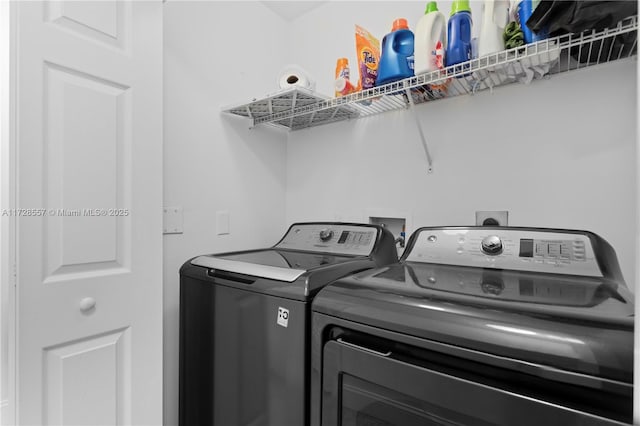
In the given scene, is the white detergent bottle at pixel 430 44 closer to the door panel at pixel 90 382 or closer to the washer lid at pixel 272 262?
the washer lid at pixel 272 262

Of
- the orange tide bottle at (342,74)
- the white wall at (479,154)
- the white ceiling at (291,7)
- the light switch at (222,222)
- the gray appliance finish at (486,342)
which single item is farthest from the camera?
the white ceiling at (291,7)

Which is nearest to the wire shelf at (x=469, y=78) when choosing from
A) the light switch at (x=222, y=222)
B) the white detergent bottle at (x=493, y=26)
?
the white detergent bottle at (x=493, y=26)

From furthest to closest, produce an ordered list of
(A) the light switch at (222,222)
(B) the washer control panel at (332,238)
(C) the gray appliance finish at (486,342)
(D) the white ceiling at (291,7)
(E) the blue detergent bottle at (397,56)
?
(D) the white ceiling at (291,7) → (A) the light switch at (222,222) → (B) the washer control panel at (332,238) → (E) the blue detergent bottle at (397,56) → (C) the gray appliance finish at (486,342)

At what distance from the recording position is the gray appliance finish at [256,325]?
1032mm

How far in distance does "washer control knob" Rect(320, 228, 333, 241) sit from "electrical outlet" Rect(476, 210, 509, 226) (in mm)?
664

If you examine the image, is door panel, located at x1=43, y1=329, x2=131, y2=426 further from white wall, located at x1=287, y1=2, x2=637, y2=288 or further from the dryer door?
white wall, located at x1=287, y1=2, x2=637, y2=288

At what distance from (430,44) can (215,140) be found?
112 cm

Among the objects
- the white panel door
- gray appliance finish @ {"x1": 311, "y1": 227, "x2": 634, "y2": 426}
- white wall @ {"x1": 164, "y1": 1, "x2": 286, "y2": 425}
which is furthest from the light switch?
gray appliance finish @ {"x1": 311, "y1": 227, "x2": 634, "y2": 426}

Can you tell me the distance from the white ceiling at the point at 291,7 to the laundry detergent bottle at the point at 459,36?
1.02m

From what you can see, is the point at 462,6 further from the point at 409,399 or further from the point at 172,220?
the point at 172,220

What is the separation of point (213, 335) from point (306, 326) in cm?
50

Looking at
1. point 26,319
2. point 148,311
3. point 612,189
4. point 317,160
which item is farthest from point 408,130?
point 26,319

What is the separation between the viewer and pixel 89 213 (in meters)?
1.19

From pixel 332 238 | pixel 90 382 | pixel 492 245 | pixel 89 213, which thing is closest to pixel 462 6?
pixel 492 245
